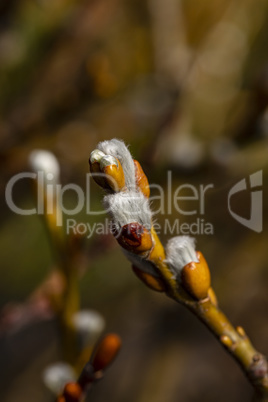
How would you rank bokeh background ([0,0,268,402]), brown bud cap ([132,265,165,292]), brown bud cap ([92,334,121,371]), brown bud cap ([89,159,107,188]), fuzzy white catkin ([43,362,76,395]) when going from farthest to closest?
bokeh background ([0,0,268,402]) < fuzzy white catkin ([43,362,76,395]) < brown bud cap ([92,334,121,371]) < brown bud cap ([132,265,165,292]) < brown bud cap ([89,159,107,188])

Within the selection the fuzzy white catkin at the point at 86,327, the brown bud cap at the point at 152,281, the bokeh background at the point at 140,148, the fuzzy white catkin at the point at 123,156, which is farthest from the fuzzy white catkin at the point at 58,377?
the bokeh background at the point at 140,148

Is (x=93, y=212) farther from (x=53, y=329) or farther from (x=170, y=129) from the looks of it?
(x=53, y=329)

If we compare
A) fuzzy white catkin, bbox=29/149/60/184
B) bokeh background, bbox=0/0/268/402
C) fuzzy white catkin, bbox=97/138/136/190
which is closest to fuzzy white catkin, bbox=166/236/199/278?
fuzzy white catkin, bbox=97/138/136/190

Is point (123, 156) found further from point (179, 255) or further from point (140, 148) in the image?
point (140, 148)

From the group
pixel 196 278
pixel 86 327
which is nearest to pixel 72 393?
pixel 86 327

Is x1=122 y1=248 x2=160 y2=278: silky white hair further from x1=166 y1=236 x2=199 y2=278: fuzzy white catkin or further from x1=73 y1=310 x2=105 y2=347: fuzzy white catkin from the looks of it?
x1=73 y1=310 x2=105 y2=347: fuzzy white catkin

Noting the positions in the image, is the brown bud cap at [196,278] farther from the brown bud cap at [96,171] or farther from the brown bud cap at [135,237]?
the brown bud cap at [96,171]

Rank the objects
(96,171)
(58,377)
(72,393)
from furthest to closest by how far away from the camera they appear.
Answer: (58,377) < (72,393) < (96,171)
